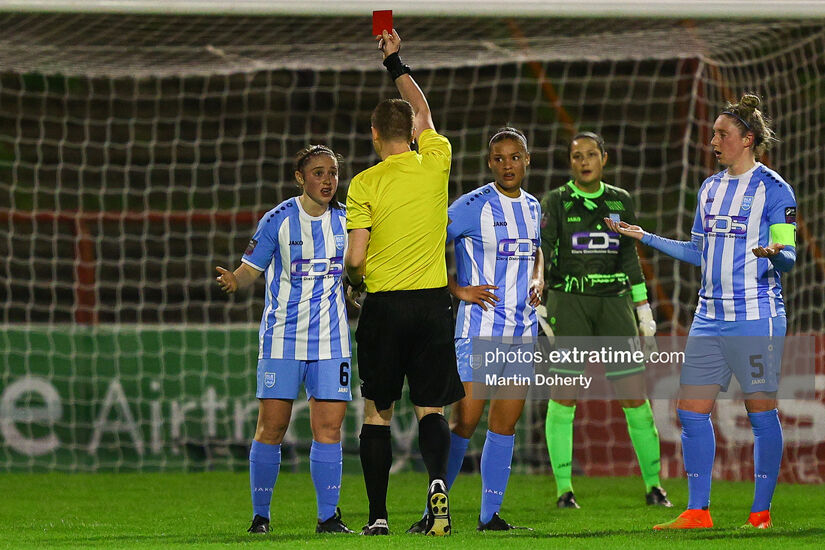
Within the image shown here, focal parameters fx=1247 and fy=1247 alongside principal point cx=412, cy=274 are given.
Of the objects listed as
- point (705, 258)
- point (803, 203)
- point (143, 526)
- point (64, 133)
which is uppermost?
point (64, 133)

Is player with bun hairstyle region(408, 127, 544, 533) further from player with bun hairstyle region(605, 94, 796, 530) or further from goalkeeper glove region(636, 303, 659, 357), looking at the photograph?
goalkeeper glove region(636, 303, 659, 357)

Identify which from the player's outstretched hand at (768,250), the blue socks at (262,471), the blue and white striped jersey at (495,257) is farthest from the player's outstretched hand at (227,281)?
the player's outstretched hand at (768,250)

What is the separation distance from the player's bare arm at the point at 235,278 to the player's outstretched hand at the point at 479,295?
2.85 feet

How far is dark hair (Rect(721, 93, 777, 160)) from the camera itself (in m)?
5.11

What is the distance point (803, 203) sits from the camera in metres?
8.66

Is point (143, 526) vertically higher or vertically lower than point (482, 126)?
lower

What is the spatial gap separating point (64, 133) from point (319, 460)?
7.09m

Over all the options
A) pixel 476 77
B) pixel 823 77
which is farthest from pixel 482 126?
pixel 823 77

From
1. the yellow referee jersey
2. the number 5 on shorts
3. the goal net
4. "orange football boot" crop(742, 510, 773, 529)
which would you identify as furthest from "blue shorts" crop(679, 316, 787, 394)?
the goal net

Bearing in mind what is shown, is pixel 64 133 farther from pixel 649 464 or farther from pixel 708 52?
pixel 649 464

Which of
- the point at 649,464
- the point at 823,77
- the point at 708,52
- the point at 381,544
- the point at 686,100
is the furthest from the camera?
the point at 686,100

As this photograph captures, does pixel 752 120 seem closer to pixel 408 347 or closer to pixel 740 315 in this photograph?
pixel 740 315

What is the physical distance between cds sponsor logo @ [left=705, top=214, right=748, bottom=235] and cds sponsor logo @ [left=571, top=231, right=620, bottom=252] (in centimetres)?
121

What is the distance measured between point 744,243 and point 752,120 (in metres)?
0.52
